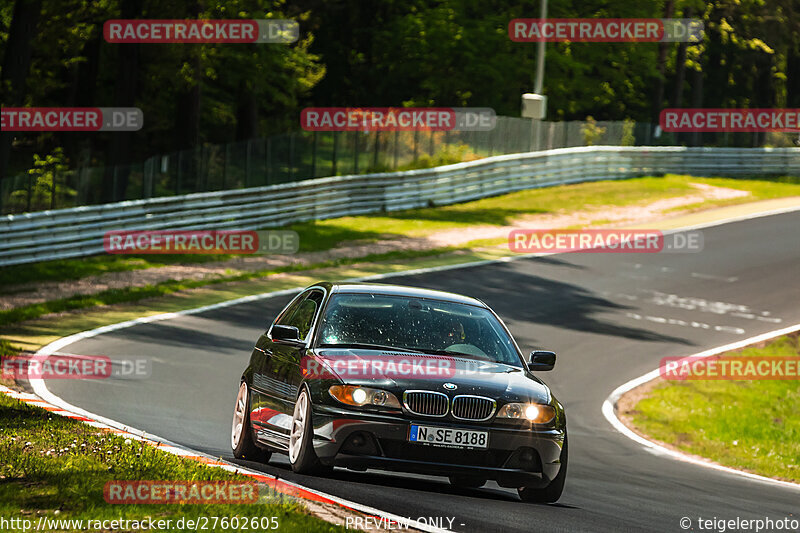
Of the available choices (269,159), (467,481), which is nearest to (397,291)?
(467,481)

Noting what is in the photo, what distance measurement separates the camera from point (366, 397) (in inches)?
349

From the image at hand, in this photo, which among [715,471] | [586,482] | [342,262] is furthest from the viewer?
[342,262]

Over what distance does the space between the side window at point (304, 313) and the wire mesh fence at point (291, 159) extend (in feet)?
53.2

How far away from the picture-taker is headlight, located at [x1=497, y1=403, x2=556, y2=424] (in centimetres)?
897

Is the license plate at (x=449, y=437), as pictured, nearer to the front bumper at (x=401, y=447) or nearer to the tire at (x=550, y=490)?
the front bumper at (x=401, y=447)

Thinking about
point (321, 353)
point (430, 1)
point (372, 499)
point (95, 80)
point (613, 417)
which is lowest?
point (613, 417)

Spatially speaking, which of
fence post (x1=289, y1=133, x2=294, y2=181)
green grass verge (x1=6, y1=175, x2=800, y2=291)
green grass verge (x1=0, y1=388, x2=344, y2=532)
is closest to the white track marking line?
green grass verge (x1=0, y1=388, x2=344, y2=532)

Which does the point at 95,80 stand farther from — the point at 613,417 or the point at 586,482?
the point at 586,482

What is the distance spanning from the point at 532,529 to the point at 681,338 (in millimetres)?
16078

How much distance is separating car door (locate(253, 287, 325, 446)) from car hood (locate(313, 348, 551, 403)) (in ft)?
1.20

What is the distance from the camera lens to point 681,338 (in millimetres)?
23594

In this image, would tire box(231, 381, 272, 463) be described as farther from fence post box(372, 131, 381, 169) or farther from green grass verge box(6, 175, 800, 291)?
fence post box(372, 131, 381, 169)

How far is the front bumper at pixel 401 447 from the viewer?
28.9 feet

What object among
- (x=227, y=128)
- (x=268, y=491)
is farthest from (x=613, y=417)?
(x=227, y=128)
